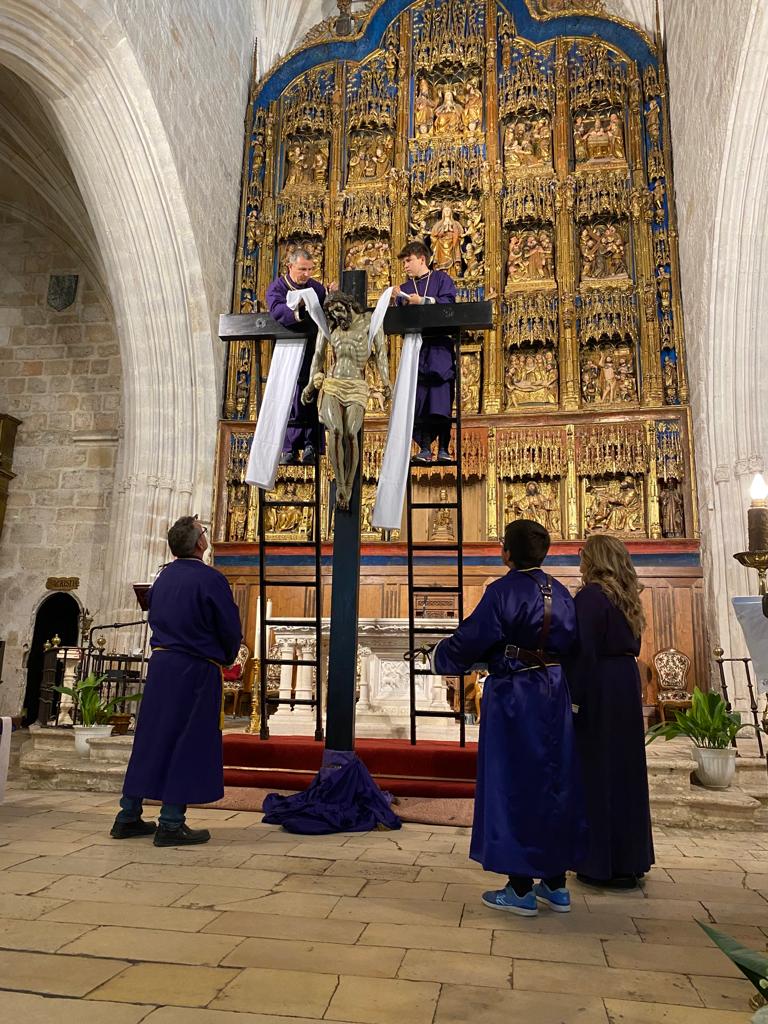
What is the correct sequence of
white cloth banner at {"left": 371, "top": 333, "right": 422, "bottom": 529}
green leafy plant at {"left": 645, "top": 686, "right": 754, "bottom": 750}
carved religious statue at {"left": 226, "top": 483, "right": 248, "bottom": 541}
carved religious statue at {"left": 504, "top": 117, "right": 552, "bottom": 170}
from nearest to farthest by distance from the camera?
1. white cloth banner at {"left": 371, "top": 333, "right": 422, "bottom": 529}
2. green leafy plant at {"left": 645, "top": 686, "right": 754, "bottom": 750}
3. carved religious statue at {"left": 226, "top": 483, "right": 248, "bottom": 541}
4. carved religious statue at {"left": 504, "top": 117, "right": 552, "bottom": 170}

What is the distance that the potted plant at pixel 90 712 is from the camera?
5.44 m

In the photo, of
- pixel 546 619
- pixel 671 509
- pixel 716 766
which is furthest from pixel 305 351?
pixel 671 509

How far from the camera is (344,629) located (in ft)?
13.2

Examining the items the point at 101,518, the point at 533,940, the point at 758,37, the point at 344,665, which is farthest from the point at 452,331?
the point at 101,518

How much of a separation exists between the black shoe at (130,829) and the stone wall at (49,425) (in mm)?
7899

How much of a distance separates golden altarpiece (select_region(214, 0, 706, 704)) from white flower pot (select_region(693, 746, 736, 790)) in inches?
172

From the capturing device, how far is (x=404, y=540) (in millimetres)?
9859

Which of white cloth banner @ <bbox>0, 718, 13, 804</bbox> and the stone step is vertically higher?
white cloth banner @ <bbox>0, 718, 13, 804</bbox>

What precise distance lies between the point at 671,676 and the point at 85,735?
6.22 meters

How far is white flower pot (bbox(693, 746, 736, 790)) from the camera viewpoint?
468 centimetres

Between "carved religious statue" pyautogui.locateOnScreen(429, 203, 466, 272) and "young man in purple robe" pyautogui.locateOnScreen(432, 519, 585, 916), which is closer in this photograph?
"young man in purple robe" pyautogui.locateOnScreen(432, 519, 585, 916)

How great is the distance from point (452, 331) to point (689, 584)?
5.81m

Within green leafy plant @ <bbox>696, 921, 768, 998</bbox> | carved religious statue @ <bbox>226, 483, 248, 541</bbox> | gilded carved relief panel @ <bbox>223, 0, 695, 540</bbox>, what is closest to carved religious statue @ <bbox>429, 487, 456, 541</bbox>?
gilded carved relief panel @ <bbox>223, 0, 695, 540</bbox>

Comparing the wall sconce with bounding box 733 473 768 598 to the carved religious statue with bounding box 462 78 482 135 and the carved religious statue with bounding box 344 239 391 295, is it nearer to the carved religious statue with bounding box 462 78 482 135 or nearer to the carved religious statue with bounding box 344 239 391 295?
the carved religious statue with bounding box 344 239 391 295
